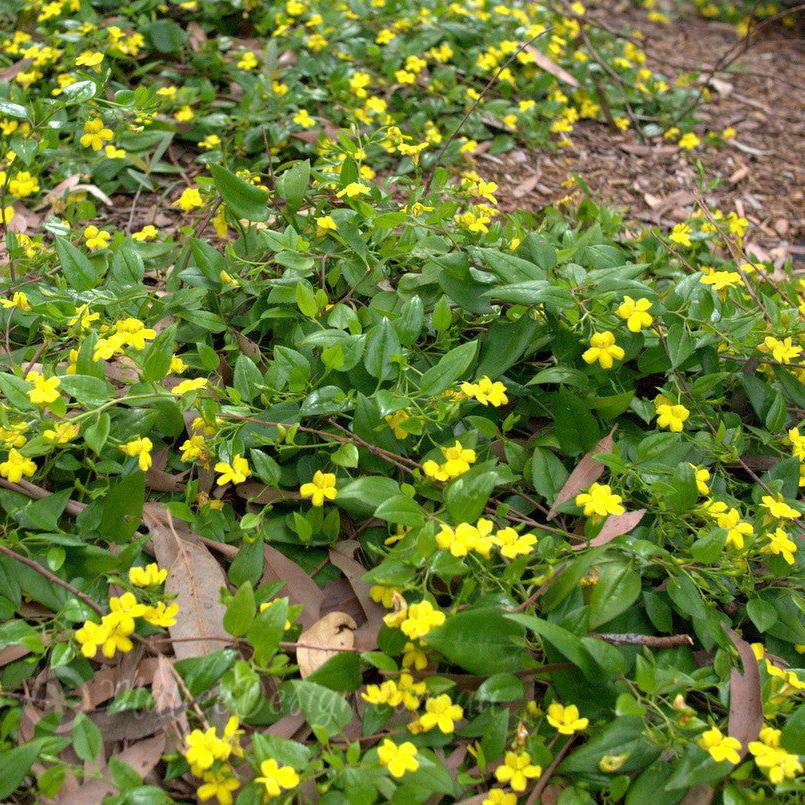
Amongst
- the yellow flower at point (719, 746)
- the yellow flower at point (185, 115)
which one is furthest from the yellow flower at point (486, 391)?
the yellow flower at point (185, 115)

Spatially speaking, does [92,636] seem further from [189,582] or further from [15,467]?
[15,467]

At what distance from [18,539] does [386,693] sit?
0.90m

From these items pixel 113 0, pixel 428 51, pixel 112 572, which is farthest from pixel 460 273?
pixel 113 0

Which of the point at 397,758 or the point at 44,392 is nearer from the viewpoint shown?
the point at 397,758

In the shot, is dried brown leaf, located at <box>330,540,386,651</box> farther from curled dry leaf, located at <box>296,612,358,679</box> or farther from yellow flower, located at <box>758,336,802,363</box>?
yellow flower, located at <box>758,336,802,363</box>

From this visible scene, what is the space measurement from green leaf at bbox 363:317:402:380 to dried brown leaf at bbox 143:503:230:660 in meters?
0.59

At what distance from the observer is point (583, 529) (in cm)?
196

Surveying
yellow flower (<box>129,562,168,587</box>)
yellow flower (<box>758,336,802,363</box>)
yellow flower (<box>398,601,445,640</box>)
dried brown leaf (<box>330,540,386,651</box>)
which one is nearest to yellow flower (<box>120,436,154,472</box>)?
yellow flower (<box>129,562,168,587</box>)

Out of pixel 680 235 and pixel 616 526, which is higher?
pixel 680 235

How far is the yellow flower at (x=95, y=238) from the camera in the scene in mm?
2406

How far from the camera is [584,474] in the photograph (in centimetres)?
204

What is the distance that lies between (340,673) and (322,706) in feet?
0.28

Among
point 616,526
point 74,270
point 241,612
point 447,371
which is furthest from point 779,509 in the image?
point 74,270

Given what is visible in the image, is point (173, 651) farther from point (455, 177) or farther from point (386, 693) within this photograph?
point (455, 177)
